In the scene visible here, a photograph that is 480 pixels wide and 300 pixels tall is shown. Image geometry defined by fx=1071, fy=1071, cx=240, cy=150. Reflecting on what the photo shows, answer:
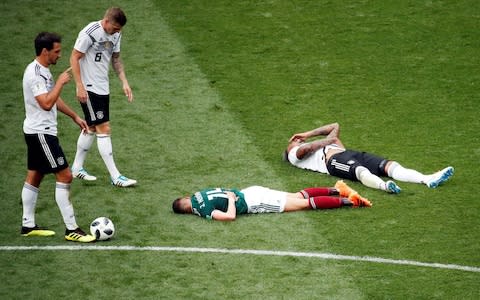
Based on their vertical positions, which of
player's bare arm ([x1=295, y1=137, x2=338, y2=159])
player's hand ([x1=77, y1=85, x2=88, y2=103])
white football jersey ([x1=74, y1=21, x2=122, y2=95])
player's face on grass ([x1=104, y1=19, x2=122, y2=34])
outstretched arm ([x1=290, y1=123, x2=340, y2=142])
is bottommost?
player's bare arm ([x1=295, y1=137, x2=338, y2=159])

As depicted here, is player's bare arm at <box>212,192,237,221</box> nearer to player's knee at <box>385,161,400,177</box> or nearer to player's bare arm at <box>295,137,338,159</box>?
player's bare arm at <box>295,137,338,159</box>

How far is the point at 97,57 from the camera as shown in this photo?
14.2m

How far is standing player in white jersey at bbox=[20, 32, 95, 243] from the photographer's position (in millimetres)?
12164

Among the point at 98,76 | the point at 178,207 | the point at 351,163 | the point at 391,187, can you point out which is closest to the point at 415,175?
the point at 391,187

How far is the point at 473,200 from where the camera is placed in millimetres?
13711

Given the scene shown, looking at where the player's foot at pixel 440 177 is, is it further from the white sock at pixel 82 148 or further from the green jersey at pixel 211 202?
the white sock at pixel 82 148

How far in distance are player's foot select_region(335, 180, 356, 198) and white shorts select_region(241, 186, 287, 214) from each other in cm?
76

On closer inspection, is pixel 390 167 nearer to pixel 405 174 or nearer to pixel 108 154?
pixel 405 174

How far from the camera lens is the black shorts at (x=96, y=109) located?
14.3 metres

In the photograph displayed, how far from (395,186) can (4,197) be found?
16.7ft

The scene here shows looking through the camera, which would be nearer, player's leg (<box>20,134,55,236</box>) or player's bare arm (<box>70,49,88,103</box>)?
player's leg (<box>20,134,55,236</box>)

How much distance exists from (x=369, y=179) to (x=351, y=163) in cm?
39

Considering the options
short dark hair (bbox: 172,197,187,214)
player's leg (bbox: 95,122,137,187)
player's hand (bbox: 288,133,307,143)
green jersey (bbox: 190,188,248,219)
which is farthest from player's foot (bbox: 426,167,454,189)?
player's leg (bbox: 95,122,137,187)

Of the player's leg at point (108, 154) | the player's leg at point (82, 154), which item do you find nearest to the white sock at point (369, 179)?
the player's leg at point (108, 154)
